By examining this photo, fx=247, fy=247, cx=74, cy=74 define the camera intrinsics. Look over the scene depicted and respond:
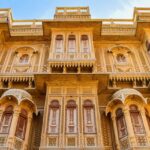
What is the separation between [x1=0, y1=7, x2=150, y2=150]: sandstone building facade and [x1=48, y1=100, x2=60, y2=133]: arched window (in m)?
0.04

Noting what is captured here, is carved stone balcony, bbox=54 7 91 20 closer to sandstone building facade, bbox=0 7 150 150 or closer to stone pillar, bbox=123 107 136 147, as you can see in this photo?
sandstone building facade, bbox=0 7 150 150

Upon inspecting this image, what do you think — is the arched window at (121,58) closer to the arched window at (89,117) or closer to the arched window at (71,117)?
the arched window at (89,117)

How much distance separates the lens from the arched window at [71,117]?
32.8 ft

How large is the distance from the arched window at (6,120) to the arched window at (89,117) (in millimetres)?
3156

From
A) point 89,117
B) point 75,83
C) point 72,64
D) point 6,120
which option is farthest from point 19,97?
point 72,64

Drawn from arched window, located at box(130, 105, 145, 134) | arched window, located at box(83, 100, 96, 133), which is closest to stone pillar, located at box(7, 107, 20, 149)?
arched window, located at box(83, 100, 96, 133)

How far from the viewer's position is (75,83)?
11906 mm

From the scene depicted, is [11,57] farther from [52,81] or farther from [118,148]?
[118,148]

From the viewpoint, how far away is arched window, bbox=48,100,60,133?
1002cm

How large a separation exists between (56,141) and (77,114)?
1588mm

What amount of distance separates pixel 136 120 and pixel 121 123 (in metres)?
0.64

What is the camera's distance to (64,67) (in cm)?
1270

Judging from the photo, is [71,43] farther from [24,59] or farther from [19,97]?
[19,97]

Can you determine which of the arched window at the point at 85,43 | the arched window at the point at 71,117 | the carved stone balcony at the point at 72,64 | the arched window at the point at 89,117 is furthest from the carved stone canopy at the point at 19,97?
the arched window at the point at 85,43
